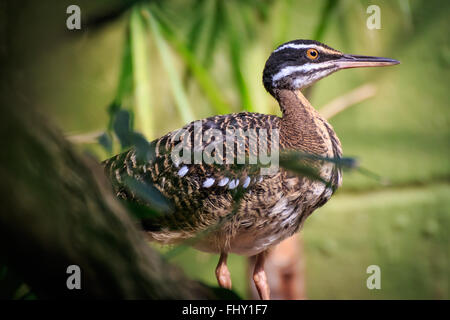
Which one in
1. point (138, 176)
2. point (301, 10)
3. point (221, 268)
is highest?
point (301, 10)

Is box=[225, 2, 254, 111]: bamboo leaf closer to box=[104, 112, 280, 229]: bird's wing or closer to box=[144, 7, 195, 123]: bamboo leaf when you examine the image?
box=[144, 7, 195, 123]: bamboo leaf

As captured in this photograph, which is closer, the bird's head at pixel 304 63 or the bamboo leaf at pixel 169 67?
the bird's head at pixel 304 63

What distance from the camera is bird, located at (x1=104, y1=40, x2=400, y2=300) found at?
146cm

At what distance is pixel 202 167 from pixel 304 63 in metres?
0.43

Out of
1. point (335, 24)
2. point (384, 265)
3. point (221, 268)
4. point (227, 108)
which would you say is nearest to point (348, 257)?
point (384, 265)

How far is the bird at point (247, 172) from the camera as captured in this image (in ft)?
4.81

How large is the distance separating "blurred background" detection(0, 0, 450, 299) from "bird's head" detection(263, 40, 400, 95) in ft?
3.95

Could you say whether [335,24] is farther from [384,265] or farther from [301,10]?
[384,265]

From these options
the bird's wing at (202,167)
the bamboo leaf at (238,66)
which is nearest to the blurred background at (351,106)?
the bamboo leaf at (238,66)

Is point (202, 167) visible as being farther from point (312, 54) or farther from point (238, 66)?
point (238, 66)

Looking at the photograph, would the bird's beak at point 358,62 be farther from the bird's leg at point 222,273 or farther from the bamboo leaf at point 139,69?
the bamboo leaf at point 139,69

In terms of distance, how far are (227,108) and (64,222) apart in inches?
63.9

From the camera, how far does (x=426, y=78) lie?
3.32 m

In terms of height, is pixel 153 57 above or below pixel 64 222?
above
